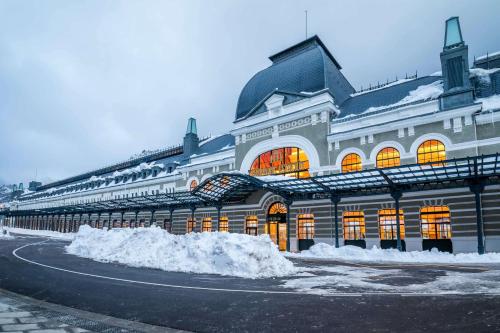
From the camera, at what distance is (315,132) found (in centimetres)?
2677

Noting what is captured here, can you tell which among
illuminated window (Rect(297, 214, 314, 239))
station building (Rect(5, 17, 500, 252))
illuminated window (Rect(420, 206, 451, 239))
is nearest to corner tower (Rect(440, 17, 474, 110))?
station building (Rect(5, 17, 500, 252))

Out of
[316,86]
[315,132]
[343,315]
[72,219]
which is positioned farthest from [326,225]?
[72,219]

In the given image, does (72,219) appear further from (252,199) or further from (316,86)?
(316,86)

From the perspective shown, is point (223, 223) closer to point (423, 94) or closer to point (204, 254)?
point (204, 254)

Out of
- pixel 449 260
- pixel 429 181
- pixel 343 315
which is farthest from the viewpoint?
pixel 429 181

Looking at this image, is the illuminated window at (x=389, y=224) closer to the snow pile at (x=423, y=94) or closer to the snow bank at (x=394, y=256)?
the snow bank at (x=394, y=256)

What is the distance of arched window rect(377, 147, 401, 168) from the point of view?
23.0 m

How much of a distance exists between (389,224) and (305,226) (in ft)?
21.4

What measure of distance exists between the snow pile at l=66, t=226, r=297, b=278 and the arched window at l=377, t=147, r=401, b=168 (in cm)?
1311

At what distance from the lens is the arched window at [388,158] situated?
23.0 m

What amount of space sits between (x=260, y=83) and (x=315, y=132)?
9.37 meters

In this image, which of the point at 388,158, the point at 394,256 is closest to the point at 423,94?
the point at 388,158

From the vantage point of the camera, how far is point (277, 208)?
93.8ft

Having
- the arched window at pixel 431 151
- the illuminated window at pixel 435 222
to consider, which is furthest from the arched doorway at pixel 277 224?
the arched window at pixel 431 151
